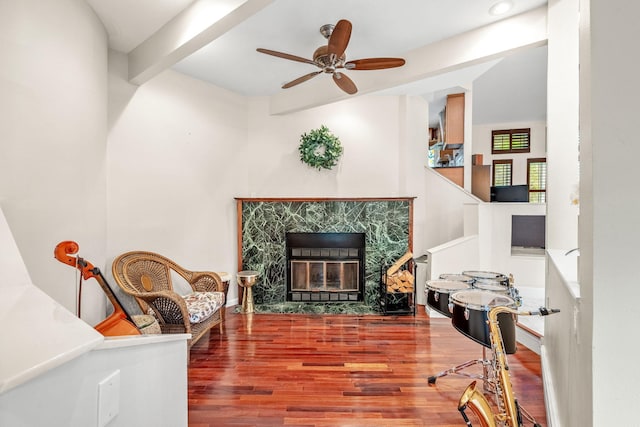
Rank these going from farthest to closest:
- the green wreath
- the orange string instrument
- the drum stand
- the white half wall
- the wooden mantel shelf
Result: the wooden mantel shelf → the green wreath → the drum stand → the orange string instrument → the white half wall

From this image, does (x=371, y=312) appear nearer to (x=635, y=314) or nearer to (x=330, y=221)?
(x=330, y=221)

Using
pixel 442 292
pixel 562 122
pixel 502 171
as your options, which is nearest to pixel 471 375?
pixel 442 292

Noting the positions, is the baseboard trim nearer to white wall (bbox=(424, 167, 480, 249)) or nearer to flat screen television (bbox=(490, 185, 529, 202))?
white wall (bbox=(424, 167, 480, 249))

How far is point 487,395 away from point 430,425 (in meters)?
0.60

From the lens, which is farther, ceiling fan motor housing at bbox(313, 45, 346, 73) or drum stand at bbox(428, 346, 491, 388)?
ceiling fan motor housing at bbox(313, 45, 346, 73)

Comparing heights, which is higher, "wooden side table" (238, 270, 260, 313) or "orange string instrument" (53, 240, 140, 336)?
"orange string instrument" (53, 240, 140, 336)

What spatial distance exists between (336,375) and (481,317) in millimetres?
1213

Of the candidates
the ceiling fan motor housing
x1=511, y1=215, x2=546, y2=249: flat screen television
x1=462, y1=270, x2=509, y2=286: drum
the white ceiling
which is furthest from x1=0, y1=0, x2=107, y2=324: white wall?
x1=511, y1=215, x2=546, y2=249: flat screen television

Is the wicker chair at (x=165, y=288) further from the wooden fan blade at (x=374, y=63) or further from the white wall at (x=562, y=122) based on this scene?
the white wall at (x=562, y=122)

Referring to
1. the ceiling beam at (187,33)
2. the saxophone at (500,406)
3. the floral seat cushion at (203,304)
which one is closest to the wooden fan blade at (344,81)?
the ceiling beam at (187,33)

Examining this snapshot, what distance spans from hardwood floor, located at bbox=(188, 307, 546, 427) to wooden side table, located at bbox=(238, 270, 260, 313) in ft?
1.31

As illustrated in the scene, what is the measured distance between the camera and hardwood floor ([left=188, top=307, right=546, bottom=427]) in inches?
80.8

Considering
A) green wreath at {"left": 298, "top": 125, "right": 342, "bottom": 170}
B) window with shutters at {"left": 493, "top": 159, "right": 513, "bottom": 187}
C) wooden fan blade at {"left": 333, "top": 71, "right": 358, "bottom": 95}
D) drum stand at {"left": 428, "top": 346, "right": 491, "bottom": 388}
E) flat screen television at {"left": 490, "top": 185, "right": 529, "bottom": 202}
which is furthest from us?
window with shutters at {"left": 493, "top": 159, "right": 513, "bottom": 187}

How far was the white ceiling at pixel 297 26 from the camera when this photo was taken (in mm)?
2541
